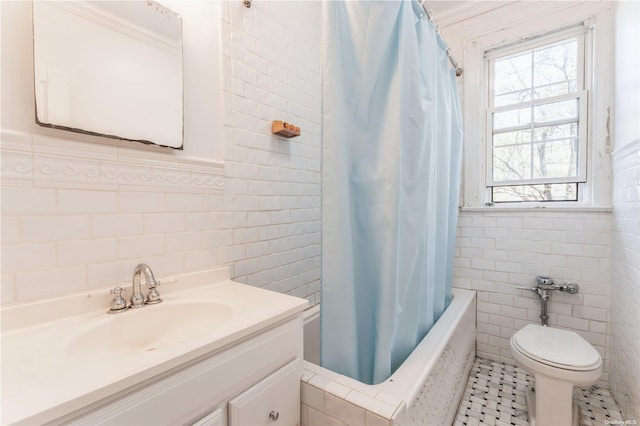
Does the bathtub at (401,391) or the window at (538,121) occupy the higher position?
the window at (538,121)

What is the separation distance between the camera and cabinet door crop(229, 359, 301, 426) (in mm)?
762

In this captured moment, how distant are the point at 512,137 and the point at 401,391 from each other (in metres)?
2.03

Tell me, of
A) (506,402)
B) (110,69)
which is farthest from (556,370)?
(110,69)

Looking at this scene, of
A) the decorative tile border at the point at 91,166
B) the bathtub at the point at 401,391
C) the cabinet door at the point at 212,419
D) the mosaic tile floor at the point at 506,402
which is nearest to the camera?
the cabinet door at the point at 212,419

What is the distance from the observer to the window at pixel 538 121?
1899mm

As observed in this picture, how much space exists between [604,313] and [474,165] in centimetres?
124

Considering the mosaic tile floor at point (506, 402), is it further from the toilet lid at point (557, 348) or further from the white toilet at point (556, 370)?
the toilet lid at point (557, 348)

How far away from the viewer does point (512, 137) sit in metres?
2.12

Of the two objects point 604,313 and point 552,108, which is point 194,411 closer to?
point 604,313

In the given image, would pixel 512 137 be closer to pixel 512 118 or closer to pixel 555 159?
pixel 512 118

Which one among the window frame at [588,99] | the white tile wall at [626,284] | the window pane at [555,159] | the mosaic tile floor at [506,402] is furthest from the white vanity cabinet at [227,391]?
the window pane at [555,159]

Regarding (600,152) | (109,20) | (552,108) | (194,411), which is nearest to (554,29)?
(552,108)

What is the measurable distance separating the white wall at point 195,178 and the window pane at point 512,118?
1.41 m

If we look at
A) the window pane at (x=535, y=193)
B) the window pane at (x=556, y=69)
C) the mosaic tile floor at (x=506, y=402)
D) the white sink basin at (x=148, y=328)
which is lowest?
the mosaic tile floor at (x=506, y=402)
